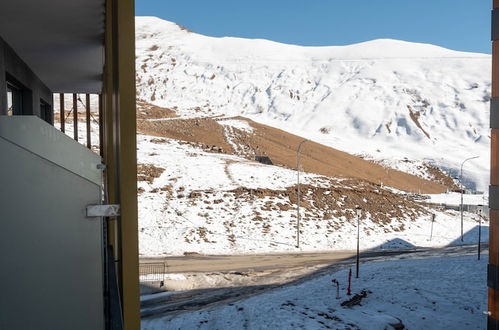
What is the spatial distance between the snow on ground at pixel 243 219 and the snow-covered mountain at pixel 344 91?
4070 cm

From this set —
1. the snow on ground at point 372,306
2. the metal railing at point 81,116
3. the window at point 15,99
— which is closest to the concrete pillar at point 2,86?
the window at point 15,99

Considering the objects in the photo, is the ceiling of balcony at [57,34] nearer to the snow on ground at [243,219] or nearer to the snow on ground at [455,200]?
the snow on ground at [243,219]

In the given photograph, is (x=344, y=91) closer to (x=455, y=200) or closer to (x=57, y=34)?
(x=455, y=200)

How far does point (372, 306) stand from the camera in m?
17.1

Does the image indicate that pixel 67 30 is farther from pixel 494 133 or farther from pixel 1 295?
pixel 494 133

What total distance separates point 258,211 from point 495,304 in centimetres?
2301

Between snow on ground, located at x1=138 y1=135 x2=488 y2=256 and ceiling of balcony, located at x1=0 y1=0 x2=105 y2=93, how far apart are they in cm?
2019

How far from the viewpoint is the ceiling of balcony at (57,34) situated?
14.3 feet

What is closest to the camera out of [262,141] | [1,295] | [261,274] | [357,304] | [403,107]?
[1,295]

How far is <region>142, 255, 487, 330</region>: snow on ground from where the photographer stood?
14.5m

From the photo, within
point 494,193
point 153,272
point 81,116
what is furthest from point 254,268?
point 81,116

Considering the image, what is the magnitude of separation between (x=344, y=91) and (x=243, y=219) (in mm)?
98281

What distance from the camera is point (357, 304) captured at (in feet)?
56.7

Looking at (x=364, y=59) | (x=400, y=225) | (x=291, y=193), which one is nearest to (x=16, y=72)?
(x=291, y=193)
